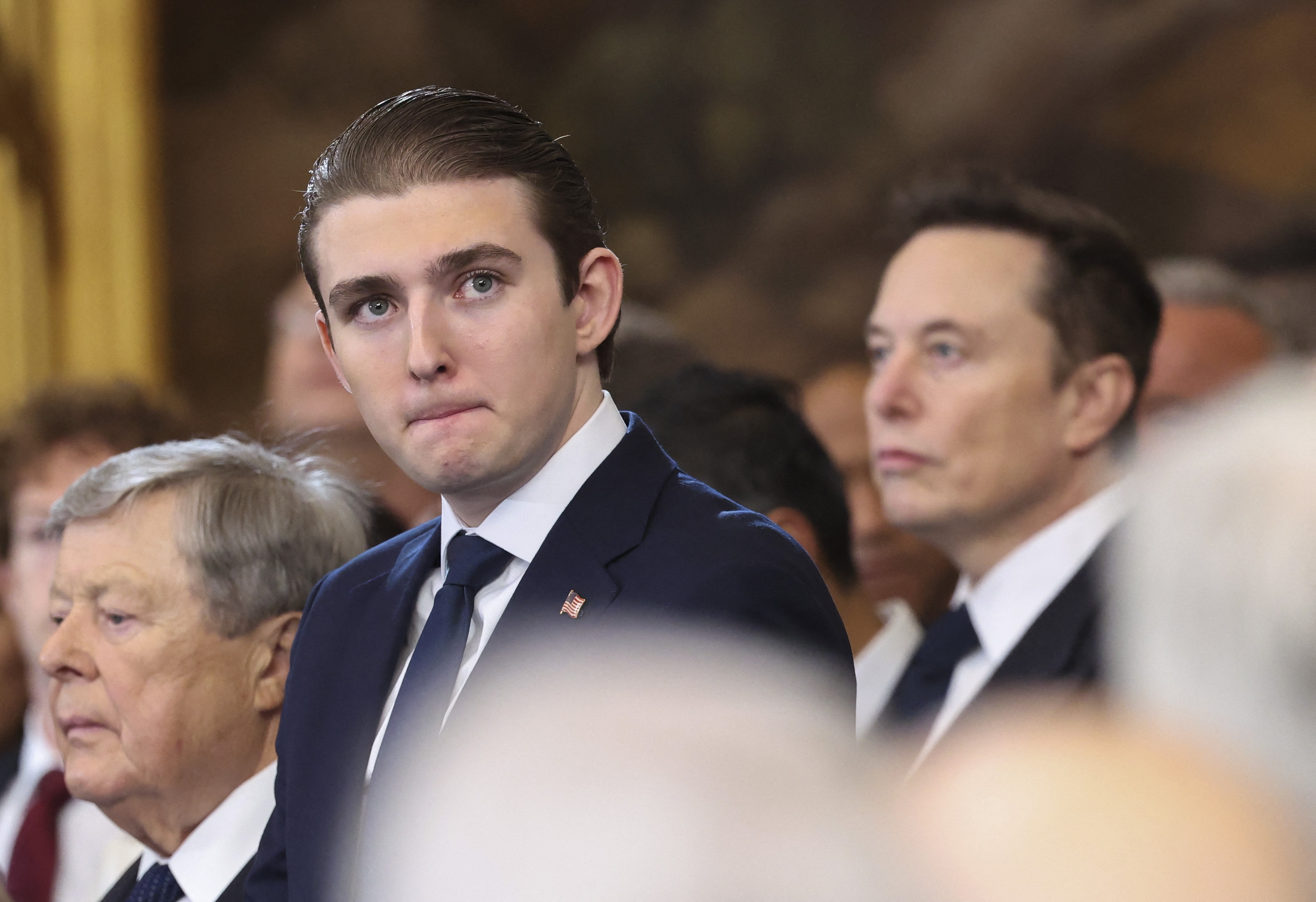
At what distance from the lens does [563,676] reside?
0.76 m

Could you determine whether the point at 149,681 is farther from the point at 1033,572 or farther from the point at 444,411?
the point at 1033,572

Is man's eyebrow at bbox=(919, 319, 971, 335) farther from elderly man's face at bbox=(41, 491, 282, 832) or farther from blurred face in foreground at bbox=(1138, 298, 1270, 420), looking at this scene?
elderly man's face at bbox=(41, 491, 282, 832)

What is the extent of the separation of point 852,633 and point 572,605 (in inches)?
65.5

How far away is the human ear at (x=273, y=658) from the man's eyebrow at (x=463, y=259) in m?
0.85

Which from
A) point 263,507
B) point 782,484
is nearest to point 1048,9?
point 782,484

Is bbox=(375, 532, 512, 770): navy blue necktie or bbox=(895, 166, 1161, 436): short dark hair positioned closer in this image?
bbox=(375, 532, 512, 770): navy blue necktie

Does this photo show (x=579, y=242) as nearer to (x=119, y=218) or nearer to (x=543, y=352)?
(x=543, y=352)

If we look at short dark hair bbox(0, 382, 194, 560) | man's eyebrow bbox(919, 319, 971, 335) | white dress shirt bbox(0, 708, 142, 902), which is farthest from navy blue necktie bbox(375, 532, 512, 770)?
short dark hair bbox(0, 382, 194, 560)

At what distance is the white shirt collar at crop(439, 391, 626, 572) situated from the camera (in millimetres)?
1831

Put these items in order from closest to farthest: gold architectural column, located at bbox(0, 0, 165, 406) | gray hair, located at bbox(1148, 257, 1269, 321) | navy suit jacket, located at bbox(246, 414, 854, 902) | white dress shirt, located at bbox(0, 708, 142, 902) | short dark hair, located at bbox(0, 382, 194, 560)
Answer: navy suit jacket, located at bbox(246, 414, 854, 902) → white dress shirt, located at bbox(0, 708, 142, 902) → short dark hair, located at bbox(0, 382, 194, 560) → gray hair, located at bbox(1148, 257, 1269, 321) → gold architectural column, located at bbox(0, 0, 165, 406)

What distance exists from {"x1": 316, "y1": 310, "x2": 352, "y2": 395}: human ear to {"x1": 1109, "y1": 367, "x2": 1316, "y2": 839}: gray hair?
1277 mm

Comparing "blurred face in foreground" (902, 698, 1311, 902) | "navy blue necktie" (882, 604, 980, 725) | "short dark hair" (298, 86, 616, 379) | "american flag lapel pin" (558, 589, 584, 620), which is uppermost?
"short dark hair" (298, 86, 616, 379)

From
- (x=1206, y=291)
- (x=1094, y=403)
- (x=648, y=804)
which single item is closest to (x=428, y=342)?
(x=648, y=804)

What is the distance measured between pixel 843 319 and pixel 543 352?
19.1 ft
